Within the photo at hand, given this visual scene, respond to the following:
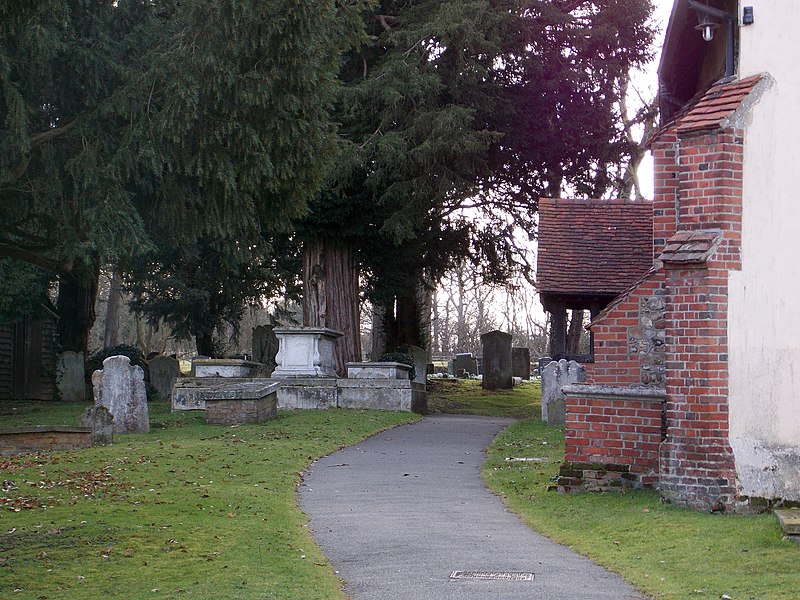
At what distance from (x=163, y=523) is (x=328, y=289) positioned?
19545mm

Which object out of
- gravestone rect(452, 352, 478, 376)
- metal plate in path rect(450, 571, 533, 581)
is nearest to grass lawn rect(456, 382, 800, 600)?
metal plate in path rect(450, 571, 533, 581)

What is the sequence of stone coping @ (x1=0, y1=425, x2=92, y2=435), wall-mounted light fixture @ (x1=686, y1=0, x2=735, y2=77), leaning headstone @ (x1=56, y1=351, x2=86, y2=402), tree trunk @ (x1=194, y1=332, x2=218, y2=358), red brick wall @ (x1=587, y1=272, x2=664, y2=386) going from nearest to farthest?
1. wall-mounted light fixture @ (x1=686, y1=0, x2=735, y2=77)
2. red brick wall @ (x1=587, y1=272, x2=664, y2=386)
3. stone coping @ (x1=0, y1=425, x2=92, y2=435)
4. leaning headstone @ (x1=56, y1=351, x2=86, y2=402)
5. tree trunk @ (x1=194, y1=332, x2=218, y2=358)

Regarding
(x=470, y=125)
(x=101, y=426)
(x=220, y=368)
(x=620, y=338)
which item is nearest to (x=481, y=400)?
(x=470, y=125)

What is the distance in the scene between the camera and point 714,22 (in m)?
12.6

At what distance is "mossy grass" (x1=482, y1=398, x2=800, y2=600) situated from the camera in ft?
24.9

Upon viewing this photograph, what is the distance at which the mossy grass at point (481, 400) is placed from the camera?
96.8ft

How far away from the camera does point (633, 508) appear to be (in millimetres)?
10992

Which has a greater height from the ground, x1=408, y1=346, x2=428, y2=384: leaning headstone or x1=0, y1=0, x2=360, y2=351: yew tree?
x1=0, y1=0, x2=360, y2=351: yew tree

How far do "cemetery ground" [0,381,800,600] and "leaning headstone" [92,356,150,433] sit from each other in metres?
1.66

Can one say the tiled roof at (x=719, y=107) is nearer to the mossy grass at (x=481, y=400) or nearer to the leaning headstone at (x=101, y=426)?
the leaning headstone at (x=101, y=426)

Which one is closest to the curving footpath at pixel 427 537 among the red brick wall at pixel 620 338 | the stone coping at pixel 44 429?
the red brick wall at pixel 620 338

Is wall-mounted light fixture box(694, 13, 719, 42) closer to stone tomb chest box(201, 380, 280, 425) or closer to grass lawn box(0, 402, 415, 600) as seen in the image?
grass lawn box(0, 402, 415, 600)

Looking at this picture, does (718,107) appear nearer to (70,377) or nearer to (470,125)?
(470,125)

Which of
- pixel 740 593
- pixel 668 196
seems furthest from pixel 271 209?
pixel 740 593
